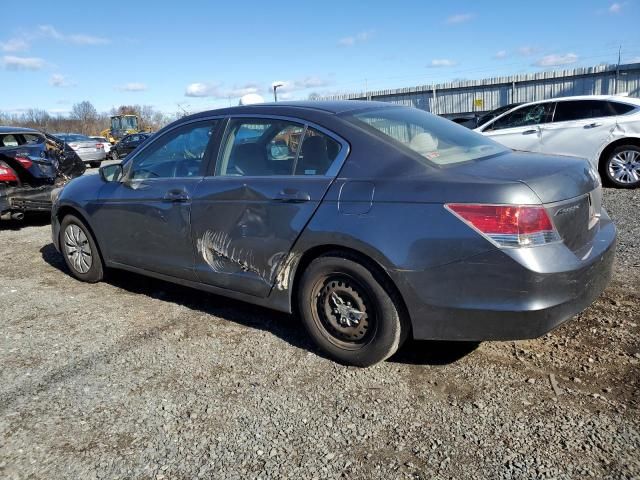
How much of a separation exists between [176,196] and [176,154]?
44cm

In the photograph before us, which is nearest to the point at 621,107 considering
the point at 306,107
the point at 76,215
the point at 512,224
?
the point at 306,107

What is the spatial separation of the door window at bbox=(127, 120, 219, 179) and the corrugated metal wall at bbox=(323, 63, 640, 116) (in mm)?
18787

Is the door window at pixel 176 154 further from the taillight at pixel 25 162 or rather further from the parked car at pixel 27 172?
the taillight at pixel 25 162

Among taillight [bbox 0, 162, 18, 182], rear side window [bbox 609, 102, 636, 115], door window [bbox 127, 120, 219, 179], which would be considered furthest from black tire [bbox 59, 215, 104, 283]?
rear side window [bbox 609, 102, 636, 115]

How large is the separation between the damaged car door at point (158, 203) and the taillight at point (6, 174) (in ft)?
11.6

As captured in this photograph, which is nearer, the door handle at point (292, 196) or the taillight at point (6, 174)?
the door handle at point (292, 196)

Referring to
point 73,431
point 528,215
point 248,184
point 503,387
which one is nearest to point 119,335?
point 73,431

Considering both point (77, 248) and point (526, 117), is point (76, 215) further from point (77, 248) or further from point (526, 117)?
point (526, 117)

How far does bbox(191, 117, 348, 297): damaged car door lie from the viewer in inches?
127

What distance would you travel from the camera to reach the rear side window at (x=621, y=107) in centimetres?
843

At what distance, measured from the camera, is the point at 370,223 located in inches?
114

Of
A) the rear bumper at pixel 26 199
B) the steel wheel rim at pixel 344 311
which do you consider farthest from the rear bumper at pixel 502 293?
the rear bumper at pixel 26 199

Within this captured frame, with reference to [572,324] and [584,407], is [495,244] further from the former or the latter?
[572,324]

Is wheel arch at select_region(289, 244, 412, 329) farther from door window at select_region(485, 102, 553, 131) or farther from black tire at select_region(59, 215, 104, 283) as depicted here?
door window at select_region(485, 102, 553, 131)
